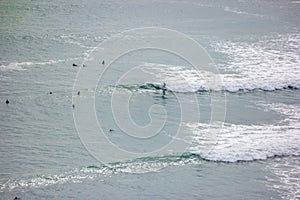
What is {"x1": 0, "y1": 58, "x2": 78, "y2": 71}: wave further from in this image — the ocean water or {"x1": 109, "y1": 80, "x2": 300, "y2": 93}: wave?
{"x1": 109, "y1": 80, "x2": 300, "y2": 93}: wave

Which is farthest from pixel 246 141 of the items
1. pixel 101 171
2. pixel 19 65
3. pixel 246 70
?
pixel 19 65

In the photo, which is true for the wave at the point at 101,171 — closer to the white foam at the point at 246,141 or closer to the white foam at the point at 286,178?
the white foam at the point at 246,141

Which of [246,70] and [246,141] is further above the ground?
[246,70]

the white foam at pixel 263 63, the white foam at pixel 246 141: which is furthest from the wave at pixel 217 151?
the white foam at pixel 263 63

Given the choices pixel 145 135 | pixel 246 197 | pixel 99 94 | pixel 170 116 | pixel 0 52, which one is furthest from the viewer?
pixel 0 52

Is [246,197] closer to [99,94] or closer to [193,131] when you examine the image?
[193,131]

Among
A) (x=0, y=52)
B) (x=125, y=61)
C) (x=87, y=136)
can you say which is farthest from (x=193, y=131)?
(x=0, y=52)

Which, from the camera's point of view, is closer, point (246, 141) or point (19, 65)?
point (246, 141)

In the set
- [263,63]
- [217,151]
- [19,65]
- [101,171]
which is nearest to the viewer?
[101,171]

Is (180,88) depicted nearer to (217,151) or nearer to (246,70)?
(246,70)
